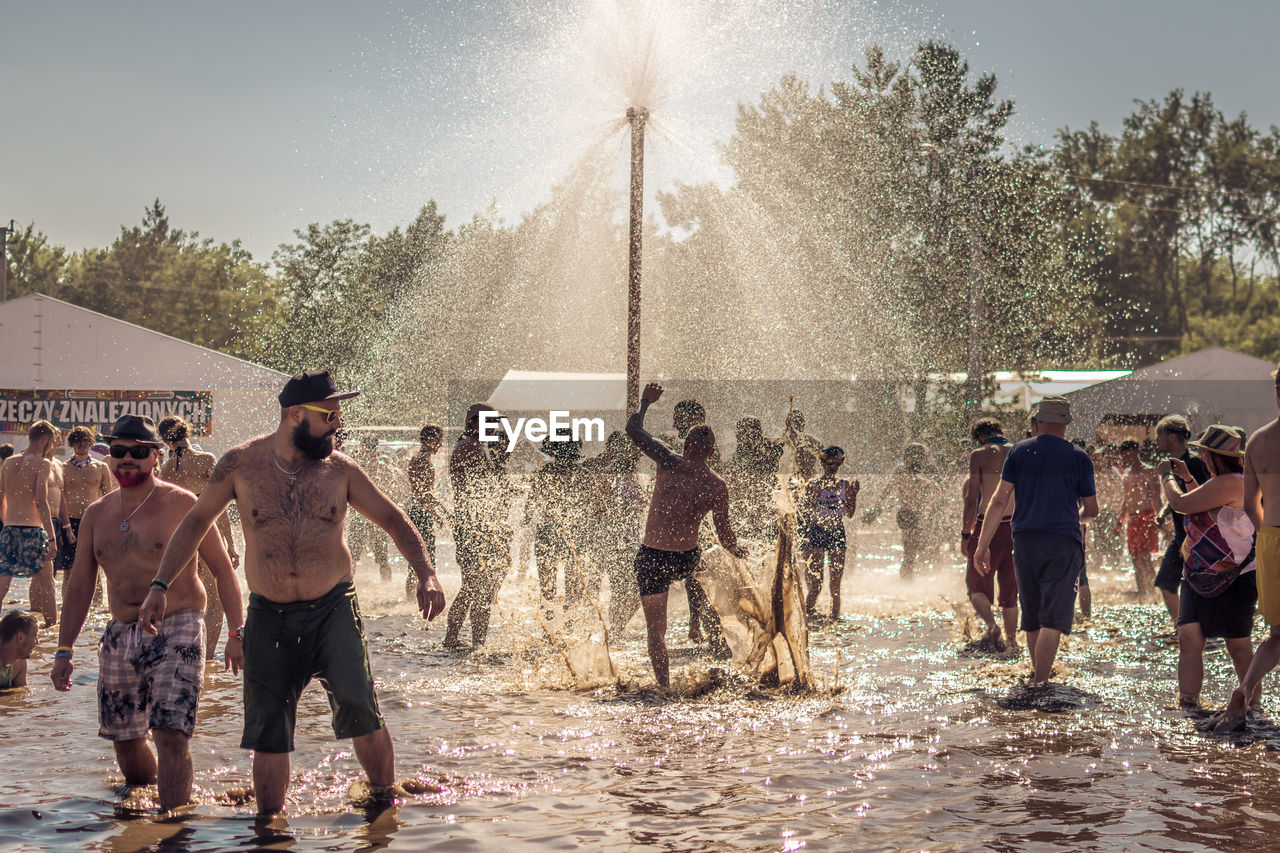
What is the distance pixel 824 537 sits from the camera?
1148 cm

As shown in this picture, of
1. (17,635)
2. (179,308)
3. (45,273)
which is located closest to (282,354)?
(179,308)

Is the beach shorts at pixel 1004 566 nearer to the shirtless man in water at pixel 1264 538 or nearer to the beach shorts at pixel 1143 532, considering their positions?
the shirtless man in water at pixel 1264 538

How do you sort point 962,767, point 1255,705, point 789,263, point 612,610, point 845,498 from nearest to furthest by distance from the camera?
point 962,767, point 1255,705, point 612,610, point 845,498, point 789,263

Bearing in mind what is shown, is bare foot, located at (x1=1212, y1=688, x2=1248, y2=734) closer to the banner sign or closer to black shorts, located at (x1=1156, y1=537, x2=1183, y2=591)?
black shorts, located at (x1=1156, y1=537, x2=1183, y2=591)

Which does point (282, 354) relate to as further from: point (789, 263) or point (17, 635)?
point (17, 635)

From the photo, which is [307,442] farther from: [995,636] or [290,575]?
[995,636]

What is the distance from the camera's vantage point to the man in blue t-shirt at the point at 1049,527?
25.2 feet

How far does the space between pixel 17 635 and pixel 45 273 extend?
93520 millimetres

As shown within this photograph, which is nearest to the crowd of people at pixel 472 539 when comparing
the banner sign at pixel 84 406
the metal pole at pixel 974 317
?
the metal pole at pixel 974 317

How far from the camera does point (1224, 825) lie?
493 cm

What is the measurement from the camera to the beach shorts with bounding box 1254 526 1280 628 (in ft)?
20.7

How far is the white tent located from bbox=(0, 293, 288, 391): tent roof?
0.02m

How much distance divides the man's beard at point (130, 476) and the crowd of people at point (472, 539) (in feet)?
0.04

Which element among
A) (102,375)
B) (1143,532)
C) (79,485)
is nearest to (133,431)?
(79,485)
